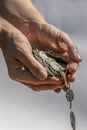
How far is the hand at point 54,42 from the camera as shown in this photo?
2664mm

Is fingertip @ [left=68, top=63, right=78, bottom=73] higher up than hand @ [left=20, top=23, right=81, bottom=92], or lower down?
lower down

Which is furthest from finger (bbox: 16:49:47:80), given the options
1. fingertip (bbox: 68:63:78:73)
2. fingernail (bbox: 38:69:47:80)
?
fingertip (bbox: 68:63:78:73)

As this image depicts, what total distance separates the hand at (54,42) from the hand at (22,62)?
98 mm

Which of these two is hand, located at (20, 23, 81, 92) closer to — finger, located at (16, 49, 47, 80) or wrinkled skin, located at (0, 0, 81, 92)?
wrinkled skin, located at (0, 0, 81, 92)

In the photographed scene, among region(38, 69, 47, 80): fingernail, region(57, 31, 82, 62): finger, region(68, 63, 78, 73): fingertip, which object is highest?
region(57, 31, 82, 62): finger

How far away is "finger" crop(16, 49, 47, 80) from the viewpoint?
8.21 ft

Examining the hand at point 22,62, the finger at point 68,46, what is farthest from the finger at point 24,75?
the finger at point 68,46

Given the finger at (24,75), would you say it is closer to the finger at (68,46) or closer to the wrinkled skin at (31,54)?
the wrinkled skin at (31,54)

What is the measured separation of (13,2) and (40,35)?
0.38m

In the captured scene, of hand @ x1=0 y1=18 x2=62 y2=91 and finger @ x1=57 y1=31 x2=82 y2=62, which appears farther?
finger @ x1=57 y1=31 x2=82 y2=62

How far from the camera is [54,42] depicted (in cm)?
281

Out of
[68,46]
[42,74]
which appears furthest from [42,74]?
[68,46]

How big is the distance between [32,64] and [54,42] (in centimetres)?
29

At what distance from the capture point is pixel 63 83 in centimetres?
254
